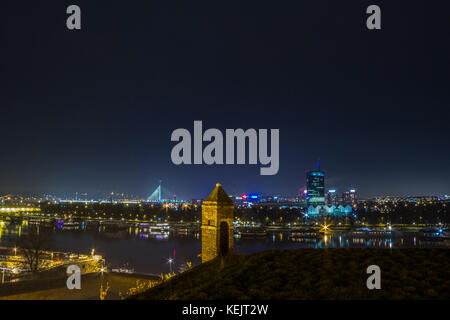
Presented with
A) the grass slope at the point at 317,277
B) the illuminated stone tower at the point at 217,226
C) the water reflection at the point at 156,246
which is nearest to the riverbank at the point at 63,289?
the illuminated stone tower at the point at 217,226

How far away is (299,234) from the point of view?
165 ft

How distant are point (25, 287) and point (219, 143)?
8703 mm

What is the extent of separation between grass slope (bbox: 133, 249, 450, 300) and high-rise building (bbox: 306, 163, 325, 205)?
149m

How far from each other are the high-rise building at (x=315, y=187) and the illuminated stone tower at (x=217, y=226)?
5793 inches

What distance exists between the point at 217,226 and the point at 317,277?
4376mm

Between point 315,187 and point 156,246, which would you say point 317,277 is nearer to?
point 156,246

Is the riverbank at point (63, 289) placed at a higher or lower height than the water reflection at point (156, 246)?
higher

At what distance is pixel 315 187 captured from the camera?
157875 millimetres

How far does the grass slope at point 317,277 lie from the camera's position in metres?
6.70

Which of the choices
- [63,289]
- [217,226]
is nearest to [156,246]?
[63,289]

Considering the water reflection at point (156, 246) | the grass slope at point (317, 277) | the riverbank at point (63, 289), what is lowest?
the water reflection at point (156, 246)

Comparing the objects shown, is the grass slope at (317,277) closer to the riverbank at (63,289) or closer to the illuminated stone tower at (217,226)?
the illuminated stone tower at (217,226)
